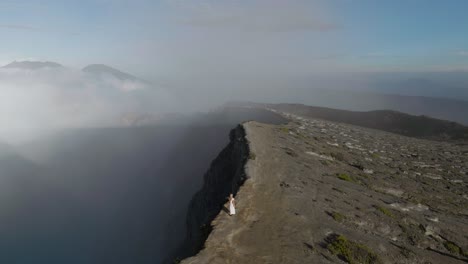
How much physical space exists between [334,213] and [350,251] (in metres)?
5.30

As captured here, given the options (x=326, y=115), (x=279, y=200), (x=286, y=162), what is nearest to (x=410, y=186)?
(x=286, y=162)

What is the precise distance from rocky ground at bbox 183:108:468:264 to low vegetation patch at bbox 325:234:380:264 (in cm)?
5

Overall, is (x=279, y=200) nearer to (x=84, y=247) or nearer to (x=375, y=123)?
(x=375, y=123)

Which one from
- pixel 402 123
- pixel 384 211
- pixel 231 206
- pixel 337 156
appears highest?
pixel 231 206

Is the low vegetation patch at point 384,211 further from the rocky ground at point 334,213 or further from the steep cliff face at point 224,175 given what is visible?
the steep cliff face at point 224,175

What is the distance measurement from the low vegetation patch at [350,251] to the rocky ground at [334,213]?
0.05 m

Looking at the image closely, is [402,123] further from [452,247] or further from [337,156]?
[452,247]

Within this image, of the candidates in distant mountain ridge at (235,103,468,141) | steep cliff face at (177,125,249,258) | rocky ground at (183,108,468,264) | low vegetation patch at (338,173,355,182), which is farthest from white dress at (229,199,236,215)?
distant mountain ridge at (235,103,468,141)

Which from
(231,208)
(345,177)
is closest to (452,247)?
(345,177)

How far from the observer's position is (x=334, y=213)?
82.8 feet

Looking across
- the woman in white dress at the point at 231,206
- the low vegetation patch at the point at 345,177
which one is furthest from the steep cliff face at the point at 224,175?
the low vegetation patch at the point at 345,177

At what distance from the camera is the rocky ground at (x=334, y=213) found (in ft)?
64.2

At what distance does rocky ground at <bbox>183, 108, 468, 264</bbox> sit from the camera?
19.6m

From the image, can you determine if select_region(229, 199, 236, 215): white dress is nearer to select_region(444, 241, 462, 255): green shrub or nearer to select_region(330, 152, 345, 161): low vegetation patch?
select_region(444, 241, 462, 255): green shrub
